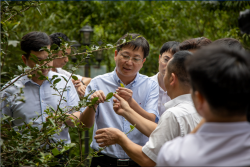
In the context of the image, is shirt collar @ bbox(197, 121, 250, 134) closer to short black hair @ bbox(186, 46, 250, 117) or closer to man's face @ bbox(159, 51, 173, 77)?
short black hair @ bbox(186, 46, 250, 117)

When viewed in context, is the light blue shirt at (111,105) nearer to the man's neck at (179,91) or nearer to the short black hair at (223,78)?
the man's neck at (179,91)

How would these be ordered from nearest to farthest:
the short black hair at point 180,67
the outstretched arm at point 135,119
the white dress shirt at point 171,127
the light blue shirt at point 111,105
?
the white dress shirt at point 171,127
the short black hair at point 180,67
the outstretched arm at point 135,119
the light blue shirt at point 111,105

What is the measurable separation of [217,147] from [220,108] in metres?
0.15

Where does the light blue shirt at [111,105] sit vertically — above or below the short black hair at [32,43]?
below

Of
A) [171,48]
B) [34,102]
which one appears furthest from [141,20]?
[34,102]

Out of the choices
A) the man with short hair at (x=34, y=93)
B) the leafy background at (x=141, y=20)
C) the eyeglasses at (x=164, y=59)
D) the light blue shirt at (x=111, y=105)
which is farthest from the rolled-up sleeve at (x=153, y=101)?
the leafy background at (x=141, y=20)

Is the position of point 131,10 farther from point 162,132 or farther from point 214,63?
point 214,63

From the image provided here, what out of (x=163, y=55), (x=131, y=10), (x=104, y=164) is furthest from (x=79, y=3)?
(x=104, y=164)

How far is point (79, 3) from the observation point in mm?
8062

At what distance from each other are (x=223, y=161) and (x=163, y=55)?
7.41 feet

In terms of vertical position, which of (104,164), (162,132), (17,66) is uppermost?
(17,66)

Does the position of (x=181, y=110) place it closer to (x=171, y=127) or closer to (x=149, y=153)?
(x=171, y=127)

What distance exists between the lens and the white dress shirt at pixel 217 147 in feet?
3.36

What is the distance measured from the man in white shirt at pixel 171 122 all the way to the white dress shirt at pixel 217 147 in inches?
23.6
